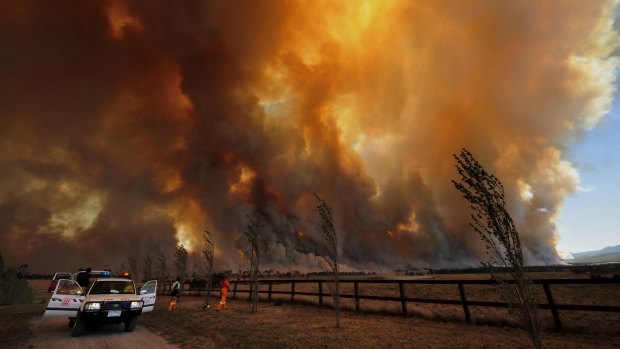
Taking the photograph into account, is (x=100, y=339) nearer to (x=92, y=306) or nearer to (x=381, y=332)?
(x=92, y=306)

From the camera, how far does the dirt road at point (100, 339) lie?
8727 mm

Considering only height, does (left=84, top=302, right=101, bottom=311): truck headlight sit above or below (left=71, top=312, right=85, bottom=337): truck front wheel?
above

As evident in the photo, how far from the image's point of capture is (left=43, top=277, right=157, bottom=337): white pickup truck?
33.1ft

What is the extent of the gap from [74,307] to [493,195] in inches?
608

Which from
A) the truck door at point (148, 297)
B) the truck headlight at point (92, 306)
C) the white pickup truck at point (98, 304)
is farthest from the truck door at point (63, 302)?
the truck door at point (148, 297)

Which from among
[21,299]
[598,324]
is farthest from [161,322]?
[21,299]

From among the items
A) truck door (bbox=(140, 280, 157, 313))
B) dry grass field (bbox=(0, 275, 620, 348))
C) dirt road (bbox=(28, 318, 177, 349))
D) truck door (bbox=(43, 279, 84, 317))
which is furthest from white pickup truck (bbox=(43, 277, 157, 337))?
truck door (bbox=(140, 280, 157, 313))

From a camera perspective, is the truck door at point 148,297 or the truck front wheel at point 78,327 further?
the truck door at point 148,297

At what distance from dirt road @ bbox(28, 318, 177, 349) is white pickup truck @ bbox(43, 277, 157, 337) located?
16.3 inches

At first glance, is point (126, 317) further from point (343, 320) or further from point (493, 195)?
point (493, 195)

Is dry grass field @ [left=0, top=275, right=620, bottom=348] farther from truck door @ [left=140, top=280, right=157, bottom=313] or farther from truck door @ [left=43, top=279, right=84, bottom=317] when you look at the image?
truck door @ [left=140, top=280, right=157, bottom=313]

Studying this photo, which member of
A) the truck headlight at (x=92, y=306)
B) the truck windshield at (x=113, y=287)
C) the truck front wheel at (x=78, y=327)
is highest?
the truck windshield at (x=113, y=287)

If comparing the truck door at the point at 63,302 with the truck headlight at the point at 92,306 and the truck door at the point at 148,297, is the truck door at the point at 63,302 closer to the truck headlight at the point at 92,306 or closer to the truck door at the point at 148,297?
the truck headlight at the point at 92,306

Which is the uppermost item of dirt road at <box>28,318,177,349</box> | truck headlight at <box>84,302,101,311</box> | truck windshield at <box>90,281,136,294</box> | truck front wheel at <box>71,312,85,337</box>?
truck windshield at <box>90,281,136,294</box>
